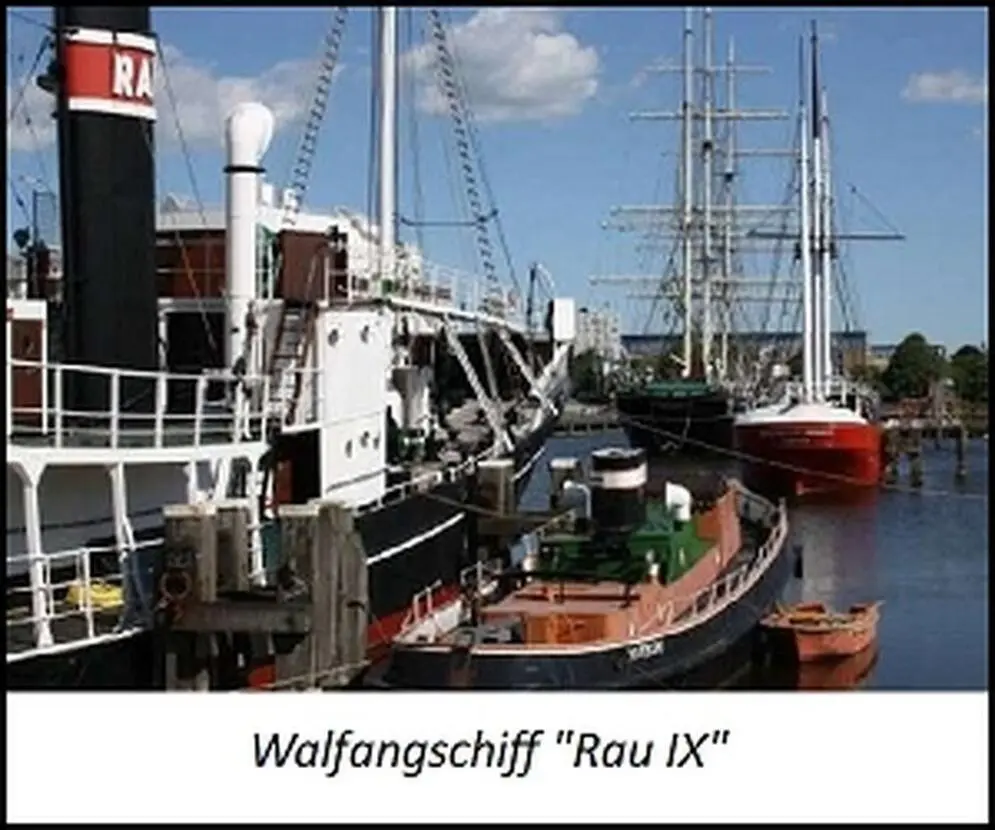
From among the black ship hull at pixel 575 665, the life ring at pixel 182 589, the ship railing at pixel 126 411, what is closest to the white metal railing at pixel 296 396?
the ship railing at pixel 126 411

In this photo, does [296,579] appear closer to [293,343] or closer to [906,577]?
[293,343]

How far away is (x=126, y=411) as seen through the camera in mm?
19406

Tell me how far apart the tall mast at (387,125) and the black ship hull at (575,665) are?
10342 millimetres

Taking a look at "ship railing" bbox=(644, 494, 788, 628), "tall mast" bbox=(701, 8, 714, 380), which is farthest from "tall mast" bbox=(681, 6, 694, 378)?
"ship railing" bbox=(644, 494, 788, 628)

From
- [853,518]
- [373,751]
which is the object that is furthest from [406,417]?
[853,518]

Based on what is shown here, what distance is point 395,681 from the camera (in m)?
18.6

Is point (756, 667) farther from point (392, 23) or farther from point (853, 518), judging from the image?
point (853, 518)

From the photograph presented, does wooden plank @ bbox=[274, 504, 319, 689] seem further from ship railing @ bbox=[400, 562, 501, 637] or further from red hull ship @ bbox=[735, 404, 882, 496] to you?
red hull ship @ bbox=[735, 404, 882, 496]

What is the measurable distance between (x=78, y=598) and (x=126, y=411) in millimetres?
2977

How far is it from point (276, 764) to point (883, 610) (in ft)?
76.1

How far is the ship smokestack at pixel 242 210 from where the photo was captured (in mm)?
22906

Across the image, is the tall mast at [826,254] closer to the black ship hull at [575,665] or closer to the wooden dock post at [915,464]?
the wooden dock post at [915,464]

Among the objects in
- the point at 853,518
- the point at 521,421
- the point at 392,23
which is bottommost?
the point at 853,518

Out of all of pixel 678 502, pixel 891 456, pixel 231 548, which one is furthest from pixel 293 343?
pixel 891 456
